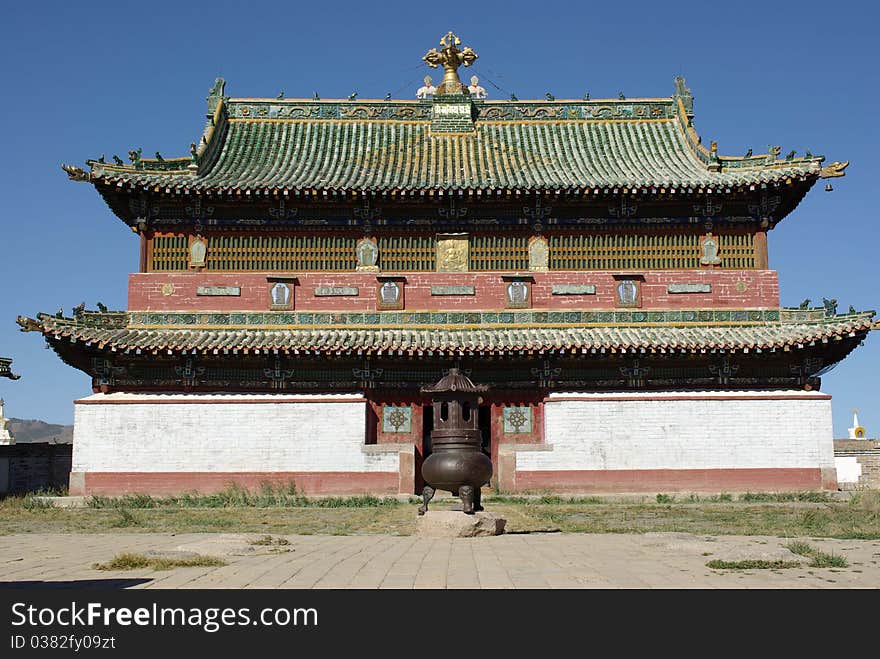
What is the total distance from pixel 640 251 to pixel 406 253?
6.77 meters

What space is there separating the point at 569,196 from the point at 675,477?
827 centimetres

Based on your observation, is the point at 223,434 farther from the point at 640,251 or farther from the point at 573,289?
the point at 640,251

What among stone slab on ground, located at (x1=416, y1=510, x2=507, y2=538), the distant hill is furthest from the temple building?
the distant hill

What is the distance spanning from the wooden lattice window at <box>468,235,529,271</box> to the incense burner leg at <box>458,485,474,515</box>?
1212 cm

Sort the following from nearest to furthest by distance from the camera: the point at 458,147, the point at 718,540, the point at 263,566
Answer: the point at 263,566 < the point at 718,540 < the point at 458,147

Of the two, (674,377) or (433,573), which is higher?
(674,377)

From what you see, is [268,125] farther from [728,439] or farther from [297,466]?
[728,439]

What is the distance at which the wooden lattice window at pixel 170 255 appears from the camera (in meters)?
26.5

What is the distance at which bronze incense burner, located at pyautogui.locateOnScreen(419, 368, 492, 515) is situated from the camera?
1534cm

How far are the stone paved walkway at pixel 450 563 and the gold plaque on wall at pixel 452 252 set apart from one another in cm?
1340

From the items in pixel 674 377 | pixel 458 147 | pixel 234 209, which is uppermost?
pixel 458 147

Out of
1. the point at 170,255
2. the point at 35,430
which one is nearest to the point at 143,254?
the point at 170,255

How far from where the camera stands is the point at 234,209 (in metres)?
26.6

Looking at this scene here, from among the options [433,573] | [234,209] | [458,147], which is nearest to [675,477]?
[458,147]
